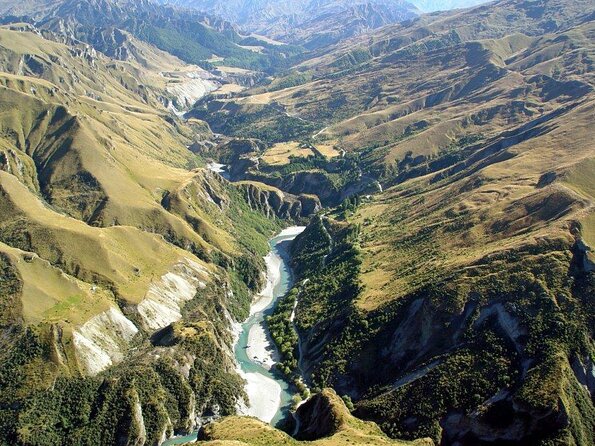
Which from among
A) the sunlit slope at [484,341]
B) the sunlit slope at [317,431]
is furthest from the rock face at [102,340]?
the sunlit slope at [484,341]

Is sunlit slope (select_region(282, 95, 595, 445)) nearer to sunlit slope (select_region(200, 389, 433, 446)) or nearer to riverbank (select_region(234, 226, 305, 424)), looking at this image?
riverbank (select_region(234, 226, 305, 424))

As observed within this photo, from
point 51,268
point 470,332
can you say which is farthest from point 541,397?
point 51,268

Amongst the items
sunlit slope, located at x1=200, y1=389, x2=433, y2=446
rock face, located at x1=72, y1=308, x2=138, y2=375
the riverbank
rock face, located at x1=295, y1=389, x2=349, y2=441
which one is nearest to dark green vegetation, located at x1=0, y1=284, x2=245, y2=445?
rock face, located at x1=72, y1=308, x2=138, y2=375

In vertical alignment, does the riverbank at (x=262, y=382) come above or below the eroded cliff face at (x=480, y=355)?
below

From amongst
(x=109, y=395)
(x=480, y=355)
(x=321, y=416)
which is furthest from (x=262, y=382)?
(x=480, y=355)

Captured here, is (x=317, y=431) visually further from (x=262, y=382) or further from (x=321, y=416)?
(x=262, y=382)

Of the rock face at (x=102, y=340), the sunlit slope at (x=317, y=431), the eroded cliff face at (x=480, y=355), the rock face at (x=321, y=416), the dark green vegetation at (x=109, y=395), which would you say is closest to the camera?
the sunlit slope at (x=317, y=431)

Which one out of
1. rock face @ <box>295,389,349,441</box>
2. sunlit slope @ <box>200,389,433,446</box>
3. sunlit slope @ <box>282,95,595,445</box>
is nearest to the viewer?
sunlit slope @ <box>200,389,433,446</box>

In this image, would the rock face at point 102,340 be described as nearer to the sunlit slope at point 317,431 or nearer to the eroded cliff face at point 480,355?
the sunlit slope at point 317,431
